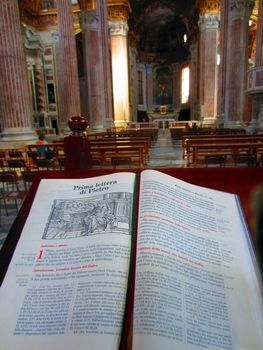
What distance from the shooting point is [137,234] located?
0.97m

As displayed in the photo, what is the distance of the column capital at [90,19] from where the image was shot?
14.2 m

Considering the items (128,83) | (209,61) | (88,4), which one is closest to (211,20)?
(209,61)

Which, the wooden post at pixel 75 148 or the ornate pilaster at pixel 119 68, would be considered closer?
the wooden post at pixel 75 148

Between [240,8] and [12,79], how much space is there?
446 inches

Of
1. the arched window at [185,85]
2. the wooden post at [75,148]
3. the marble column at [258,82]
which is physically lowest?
the wooden post at [75,148]

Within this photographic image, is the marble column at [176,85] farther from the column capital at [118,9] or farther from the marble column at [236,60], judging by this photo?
the marble column at [236,60]

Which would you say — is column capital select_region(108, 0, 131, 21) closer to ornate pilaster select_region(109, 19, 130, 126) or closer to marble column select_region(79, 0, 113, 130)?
ornate pilaster select_region(109, 19, 130, 126)

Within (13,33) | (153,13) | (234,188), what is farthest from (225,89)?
(153,13)

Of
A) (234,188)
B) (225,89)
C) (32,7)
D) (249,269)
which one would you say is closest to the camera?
(249,269)

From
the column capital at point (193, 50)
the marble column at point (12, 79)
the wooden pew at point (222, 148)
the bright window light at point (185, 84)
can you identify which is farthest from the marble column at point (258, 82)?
the bright window light at point (185, 84)

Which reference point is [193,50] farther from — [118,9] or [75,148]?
[75,148]

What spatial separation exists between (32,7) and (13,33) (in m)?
16.1

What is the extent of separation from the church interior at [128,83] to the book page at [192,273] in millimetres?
941

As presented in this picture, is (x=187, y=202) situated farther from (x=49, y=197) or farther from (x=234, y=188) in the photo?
(x=49, y=197)
